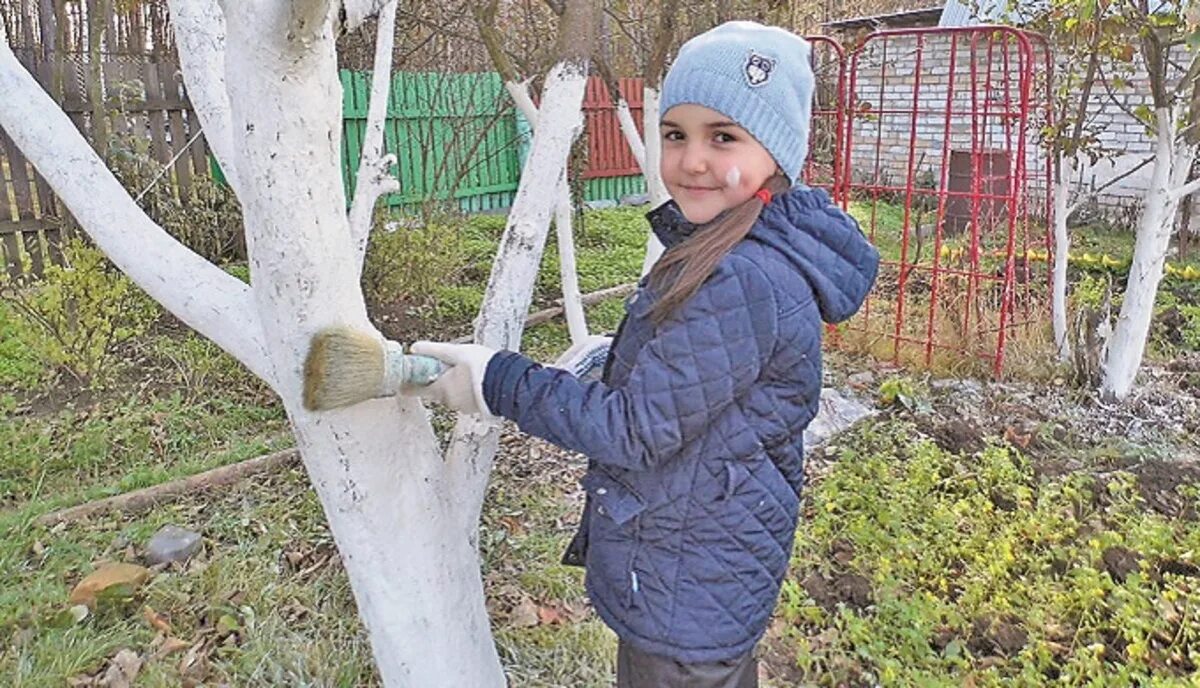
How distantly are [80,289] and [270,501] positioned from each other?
1887 millimetres

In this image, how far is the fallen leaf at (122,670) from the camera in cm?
226

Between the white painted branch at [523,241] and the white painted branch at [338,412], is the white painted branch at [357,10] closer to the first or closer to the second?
the white painted branch at [338,412]

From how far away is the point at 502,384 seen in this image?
4.25 feet

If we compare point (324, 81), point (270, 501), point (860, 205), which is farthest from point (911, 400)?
point (860, 205)

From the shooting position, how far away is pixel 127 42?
8727 millimetres

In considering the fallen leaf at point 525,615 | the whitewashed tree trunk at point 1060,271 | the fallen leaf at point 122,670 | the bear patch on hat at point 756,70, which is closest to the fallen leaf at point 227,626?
the fallen leaf at point 122,670

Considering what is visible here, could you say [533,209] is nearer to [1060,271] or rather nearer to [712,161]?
[712,161]

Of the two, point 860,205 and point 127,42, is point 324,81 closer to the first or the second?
point 127,42

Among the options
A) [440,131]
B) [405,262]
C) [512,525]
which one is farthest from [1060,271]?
[440,131]

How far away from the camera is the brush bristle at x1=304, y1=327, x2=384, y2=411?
51.6 inches

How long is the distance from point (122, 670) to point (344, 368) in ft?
4.97

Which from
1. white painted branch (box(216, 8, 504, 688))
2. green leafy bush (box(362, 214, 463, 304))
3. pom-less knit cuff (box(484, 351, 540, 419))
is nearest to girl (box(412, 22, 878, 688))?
pom-less knit cuff (box(484, 351, 540, 419))

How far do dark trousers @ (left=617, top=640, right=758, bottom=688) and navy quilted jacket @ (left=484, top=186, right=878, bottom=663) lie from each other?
3 cm

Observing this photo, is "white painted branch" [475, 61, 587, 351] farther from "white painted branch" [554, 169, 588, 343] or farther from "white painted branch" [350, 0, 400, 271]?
"white painted branch" [554, 169, 588, 343]
